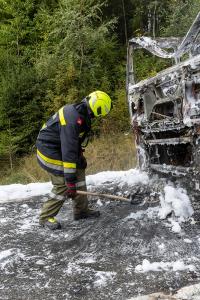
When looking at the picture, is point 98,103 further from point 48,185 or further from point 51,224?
point 48,185

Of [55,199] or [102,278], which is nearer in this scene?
[102,278]

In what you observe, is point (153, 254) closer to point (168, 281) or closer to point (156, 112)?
point (168, 281)

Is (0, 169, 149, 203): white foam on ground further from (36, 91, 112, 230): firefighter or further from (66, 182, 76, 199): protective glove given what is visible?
(66, 182, 76, 199): protective glove

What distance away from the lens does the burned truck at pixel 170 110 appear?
4.56 meters

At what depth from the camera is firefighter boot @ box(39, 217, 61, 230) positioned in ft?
16.0

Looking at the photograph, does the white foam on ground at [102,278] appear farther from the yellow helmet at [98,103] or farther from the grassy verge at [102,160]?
the grassy verge at [102,160]

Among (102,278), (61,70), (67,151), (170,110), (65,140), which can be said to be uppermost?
(61,70)

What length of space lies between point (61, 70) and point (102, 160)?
402 cm

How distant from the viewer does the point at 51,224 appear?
4.90 meters

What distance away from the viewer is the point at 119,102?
12.1 m

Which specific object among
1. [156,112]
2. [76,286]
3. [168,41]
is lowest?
[76,286]

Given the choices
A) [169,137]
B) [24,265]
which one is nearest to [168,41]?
[169,137]

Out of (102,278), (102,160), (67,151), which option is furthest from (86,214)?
(102,160)

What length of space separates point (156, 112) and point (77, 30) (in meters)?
7.78
